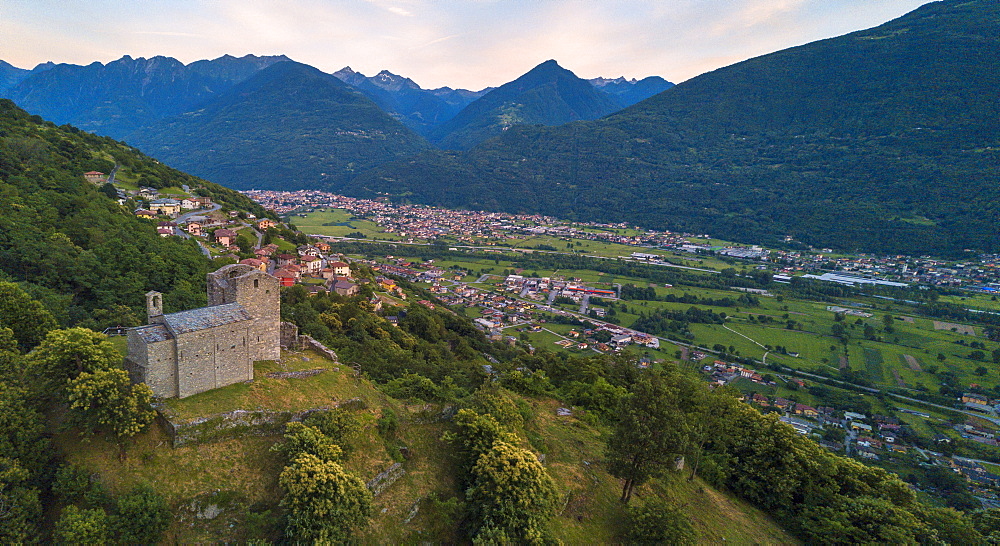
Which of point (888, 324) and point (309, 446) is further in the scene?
point (888, 324)

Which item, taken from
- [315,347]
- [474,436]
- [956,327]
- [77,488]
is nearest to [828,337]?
[956,327]

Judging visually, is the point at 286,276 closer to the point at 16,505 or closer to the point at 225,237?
the point at 225,237

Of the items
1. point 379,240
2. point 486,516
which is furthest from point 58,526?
point 379,240

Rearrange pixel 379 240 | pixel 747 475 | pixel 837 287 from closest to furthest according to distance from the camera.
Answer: pixel 747 475, pixel 837 287, pixel 379 240

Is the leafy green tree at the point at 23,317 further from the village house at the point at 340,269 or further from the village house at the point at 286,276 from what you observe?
the village house at the point at 340,269

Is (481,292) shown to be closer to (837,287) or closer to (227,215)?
(227,215)

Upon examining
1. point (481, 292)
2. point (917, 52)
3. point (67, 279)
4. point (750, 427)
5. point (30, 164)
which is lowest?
point (481, 292)
